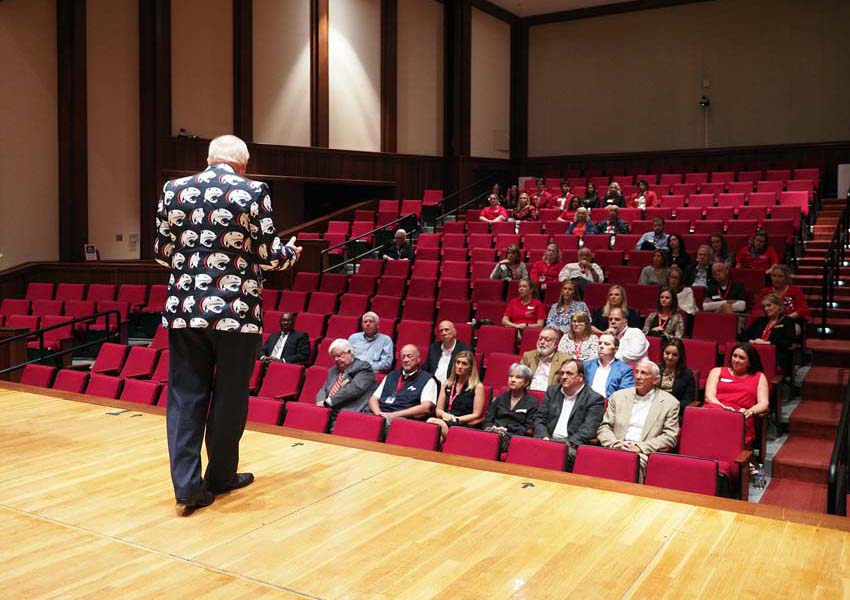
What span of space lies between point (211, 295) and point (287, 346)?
9.63ft

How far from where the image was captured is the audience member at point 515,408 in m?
3.14

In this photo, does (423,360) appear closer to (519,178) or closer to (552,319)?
(552,319)

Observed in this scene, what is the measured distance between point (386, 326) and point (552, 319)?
98 centimetres

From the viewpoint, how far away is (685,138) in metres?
9.62

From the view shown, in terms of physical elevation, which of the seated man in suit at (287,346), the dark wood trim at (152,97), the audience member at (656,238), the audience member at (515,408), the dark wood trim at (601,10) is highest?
the dark wood trim at (601,10)

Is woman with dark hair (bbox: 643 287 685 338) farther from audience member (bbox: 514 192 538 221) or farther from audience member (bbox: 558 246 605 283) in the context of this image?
audience member (bbox: 514 192 538 221)

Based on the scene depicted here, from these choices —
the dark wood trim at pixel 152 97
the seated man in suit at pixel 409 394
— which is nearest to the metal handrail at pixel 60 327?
the dark wood trim at pixel 152 97

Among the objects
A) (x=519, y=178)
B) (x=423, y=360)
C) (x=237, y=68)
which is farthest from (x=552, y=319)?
(x=519, y=178)

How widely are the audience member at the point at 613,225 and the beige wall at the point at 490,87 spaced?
12.8 feet

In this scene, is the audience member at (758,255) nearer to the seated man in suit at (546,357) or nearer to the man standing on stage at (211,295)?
the seated man in suit at (546,357)

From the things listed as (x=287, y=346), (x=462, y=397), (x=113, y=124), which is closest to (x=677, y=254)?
(x=462, y=397)

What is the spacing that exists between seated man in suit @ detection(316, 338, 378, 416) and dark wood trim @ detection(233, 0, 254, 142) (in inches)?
191

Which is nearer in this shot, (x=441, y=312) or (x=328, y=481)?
(x=328, y=481)

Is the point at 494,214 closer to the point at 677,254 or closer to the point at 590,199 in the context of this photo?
the point at 590,199
